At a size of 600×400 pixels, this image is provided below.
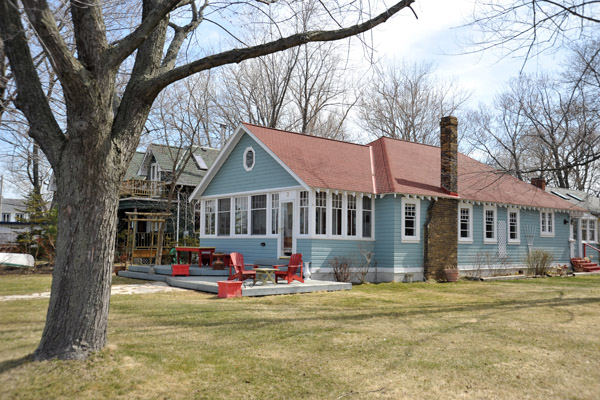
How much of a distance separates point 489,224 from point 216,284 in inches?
462

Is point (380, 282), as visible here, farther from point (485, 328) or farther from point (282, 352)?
point (282, 352)

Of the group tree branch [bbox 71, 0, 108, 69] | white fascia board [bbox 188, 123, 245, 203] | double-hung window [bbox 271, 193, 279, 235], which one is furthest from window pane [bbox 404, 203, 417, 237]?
tree branch [bbox 71, 0, 108, 69]

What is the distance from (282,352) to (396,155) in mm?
13534

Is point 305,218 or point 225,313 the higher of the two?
point 305,218

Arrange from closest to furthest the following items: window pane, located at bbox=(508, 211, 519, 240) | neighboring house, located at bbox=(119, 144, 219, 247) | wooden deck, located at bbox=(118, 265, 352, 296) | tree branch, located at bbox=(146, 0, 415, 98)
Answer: tree branch, located at bbox=(146, 0, 415, 98)
wooden deck, located at bbox=(118, 265, 352, 296)
window pane, located at bbox=(508, 211, 519, 240)
neighboring house, located at bbox=(119, 144, 219, 247)

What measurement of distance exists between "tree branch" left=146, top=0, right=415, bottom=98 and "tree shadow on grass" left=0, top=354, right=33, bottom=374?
3.36 m

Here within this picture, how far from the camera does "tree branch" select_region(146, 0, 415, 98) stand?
19.5 feet

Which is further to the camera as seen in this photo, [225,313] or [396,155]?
[396,155]

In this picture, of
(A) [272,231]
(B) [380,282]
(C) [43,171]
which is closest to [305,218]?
(A) [272,231]

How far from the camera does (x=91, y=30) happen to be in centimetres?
Answer: 578

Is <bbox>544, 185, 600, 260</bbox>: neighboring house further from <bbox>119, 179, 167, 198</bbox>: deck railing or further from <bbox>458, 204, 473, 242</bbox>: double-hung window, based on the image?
<bbox>119, 179, 167, 198</bbox>: deck railing

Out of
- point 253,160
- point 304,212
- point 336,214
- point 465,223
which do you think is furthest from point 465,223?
point 253,160

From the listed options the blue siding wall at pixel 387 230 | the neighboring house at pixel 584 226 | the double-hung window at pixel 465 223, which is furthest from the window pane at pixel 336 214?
the neighboring house at pixel 584 226

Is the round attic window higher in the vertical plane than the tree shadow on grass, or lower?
higher
